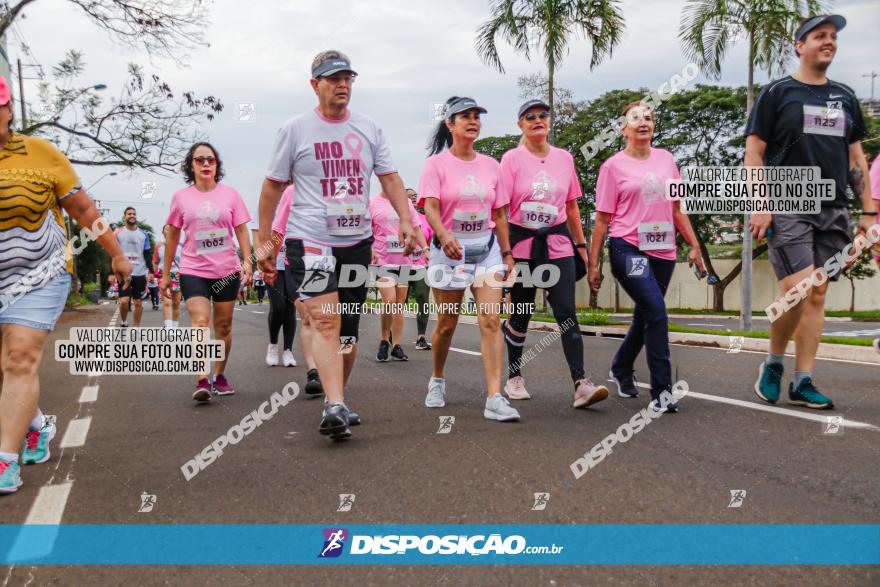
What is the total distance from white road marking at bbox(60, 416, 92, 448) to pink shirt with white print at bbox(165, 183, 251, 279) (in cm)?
162

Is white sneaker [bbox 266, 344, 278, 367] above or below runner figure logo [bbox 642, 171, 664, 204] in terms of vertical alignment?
below

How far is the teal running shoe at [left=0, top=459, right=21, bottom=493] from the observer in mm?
3688

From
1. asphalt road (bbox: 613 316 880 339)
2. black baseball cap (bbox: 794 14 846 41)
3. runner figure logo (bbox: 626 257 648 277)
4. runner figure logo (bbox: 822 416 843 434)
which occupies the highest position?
black baseball cap (bbox: 794 14 846 41)

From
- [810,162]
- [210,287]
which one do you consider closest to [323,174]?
[210,287]

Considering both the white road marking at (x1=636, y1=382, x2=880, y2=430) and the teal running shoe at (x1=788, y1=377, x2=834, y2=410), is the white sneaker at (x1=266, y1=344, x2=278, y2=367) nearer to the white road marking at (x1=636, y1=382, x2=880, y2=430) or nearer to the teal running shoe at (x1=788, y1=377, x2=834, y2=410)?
the white road marking at (x1=636, y1=382, x2=880, y2=430)

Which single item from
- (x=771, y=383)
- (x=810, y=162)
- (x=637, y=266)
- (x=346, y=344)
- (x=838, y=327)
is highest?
(x=810, y=162)

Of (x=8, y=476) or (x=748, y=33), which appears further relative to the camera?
(x=748, y=33)

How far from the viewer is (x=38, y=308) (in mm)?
3945

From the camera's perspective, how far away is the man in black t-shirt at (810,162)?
5.16m

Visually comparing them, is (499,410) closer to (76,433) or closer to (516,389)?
(516,389)

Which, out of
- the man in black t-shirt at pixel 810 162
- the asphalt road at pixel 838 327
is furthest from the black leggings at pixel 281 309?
the asphalt road at pixel 838 327

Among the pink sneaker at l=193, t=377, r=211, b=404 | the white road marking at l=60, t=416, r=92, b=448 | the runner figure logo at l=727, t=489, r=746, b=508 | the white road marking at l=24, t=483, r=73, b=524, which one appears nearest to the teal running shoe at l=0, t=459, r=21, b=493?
the white road marking at l=24, t=483, r=73, b=524

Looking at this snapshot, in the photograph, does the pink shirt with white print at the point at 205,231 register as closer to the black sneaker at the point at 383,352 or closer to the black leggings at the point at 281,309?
the black leggings at the point at 281,309

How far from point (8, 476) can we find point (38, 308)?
85 cm
